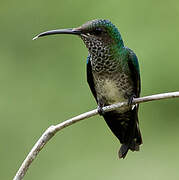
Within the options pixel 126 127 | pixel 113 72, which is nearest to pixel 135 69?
pixel 113 72

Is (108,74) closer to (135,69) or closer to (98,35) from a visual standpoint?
(135,69)

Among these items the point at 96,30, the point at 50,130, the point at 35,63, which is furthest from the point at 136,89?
the point at 35,63

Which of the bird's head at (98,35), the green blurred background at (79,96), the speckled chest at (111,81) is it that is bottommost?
the green blurred background at (79,96)

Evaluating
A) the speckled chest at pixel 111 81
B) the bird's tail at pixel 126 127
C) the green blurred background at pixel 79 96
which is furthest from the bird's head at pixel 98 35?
the green blurred background at pixel 79 96

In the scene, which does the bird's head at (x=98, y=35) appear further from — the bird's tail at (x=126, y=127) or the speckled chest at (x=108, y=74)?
the bird's tail at (x=126, y=127)

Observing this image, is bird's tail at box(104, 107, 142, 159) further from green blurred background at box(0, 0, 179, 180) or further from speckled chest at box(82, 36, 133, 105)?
green blurred background at box(0, 0, 179, 180)

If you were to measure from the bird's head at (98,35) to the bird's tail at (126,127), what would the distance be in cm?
57

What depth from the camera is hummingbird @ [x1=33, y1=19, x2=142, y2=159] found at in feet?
14.7

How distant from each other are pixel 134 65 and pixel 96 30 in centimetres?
46

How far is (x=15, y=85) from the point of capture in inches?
323

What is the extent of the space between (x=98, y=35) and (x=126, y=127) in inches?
35.6

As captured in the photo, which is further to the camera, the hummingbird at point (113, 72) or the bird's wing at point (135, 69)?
the bird's wing at point (135, 69)

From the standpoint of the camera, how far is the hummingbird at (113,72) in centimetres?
447

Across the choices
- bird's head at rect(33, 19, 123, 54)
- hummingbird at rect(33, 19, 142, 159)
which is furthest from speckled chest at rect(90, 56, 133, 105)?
bird's head at rect(33, 19, 123, 54)
